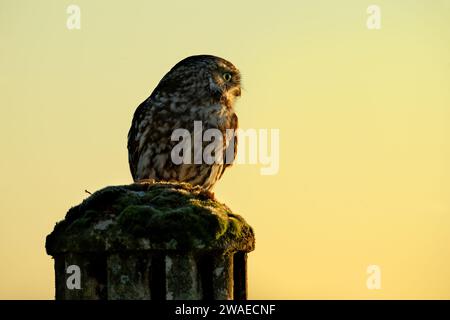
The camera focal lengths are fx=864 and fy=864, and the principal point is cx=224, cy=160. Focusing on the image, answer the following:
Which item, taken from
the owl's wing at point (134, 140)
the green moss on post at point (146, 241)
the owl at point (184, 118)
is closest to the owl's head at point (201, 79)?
the owl at point (184, 118)

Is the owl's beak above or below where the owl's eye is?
below

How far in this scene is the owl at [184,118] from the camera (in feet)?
32.2

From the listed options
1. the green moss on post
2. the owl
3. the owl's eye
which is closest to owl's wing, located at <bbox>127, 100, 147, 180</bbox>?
the owl

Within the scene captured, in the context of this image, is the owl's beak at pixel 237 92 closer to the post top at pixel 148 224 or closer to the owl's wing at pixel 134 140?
the owl's wing at pixel 134 140

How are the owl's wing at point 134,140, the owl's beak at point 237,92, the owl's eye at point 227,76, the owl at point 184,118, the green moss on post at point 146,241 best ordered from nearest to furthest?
the green moss on post at point 146,241 < the owl at point 184,118 < the owl's wing at point 134,140 < the owl's eye at point 227,76 < the owl's beak at point 237,92

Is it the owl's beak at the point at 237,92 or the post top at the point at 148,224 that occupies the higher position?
the owl's beak at the point at 237,92

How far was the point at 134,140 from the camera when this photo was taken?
1038 centimetres

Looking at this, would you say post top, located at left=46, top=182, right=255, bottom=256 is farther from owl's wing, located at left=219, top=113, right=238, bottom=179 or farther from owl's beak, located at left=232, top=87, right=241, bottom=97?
owl's beak, located at left=232, top=87, right=241, bottom=97

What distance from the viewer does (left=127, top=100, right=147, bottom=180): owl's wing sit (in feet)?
33.7

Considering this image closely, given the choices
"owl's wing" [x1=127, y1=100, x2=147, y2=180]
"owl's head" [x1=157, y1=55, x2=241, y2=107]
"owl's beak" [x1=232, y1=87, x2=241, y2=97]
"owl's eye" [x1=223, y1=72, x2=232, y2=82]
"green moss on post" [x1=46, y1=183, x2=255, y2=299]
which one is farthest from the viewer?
"owl's beak" [x1=232, y1=87, x2=241, y2=97]

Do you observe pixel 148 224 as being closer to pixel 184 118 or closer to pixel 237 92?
pixel 184 118

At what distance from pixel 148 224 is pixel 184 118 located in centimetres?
491

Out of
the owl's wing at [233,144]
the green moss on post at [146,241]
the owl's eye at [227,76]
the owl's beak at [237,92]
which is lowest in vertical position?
the green moss on post at [146,241]
